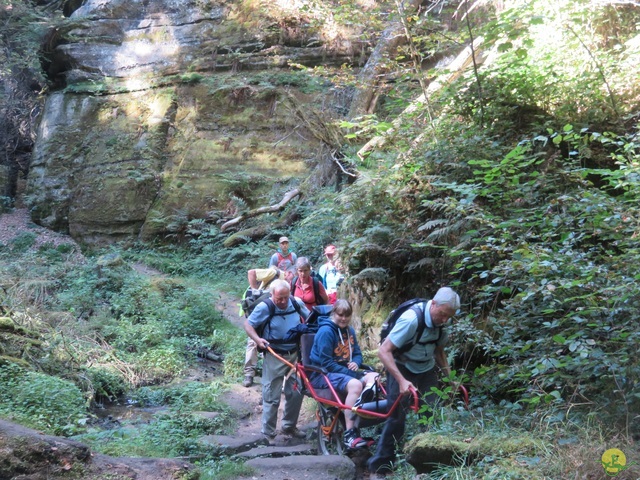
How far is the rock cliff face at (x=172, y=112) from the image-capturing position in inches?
805

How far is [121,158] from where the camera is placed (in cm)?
2144

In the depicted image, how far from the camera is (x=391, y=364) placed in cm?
556

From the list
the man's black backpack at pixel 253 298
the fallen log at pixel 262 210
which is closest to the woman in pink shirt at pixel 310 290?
the man's black backpack at pixel 253 298

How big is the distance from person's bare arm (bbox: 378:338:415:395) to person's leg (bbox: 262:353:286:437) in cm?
220

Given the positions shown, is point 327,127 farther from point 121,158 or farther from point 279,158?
point 121,158

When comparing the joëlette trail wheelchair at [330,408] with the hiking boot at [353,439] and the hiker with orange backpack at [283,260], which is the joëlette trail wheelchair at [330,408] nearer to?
the hiking boot at [353,439]

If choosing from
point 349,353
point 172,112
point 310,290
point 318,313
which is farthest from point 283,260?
point 172,112

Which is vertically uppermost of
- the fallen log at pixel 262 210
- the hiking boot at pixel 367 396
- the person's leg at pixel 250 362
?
the hiking boot at pixel 367 396

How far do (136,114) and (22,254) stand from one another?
6796mm

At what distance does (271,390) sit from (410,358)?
2370 millimetres

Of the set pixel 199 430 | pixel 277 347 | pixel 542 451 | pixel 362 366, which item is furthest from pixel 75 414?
pixel 542 451

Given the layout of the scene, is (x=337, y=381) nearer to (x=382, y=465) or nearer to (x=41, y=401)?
(x=382, y=465)

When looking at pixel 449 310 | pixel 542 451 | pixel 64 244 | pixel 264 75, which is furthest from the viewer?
pixel 264 75

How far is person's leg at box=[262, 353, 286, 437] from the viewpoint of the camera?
24.5 ft
